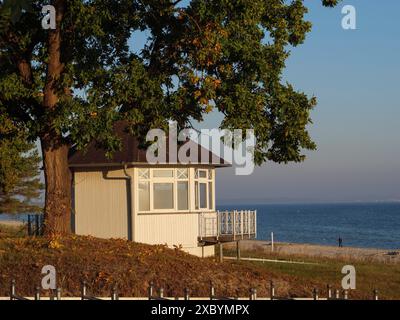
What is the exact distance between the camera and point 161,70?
73.9 feet

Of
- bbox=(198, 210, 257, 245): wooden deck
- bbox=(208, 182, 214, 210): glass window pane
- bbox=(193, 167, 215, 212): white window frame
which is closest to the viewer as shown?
bbox=(198, 210, 257, 245): wooden deck

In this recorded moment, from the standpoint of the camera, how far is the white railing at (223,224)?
3072 cm

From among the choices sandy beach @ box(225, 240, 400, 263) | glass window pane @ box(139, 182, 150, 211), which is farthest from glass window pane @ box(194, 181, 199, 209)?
sandy beach @ box(225, 240, 400, 263)

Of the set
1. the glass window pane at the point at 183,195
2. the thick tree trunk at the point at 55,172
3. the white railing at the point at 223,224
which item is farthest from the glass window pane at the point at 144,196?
the thick tree trunk at the point at 55,172

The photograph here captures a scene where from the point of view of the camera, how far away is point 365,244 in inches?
3777

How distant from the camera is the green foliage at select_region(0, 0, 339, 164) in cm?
2059

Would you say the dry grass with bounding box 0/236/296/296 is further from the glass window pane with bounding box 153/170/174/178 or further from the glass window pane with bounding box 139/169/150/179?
the glass window pane with bounding box 153/170/174/178

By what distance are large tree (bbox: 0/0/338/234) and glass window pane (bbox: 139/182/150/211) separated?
6.45m

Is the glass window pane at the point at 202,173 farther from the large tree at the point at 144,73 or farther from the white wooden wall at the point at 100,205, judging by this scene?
the large tree at the point at 144,73

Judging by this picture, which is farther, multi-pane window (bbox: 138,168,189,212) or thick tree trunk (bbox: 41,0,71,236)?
multi-pane window (bbox: 138,168,189,212)

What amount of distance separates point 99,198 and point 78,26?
403 inches

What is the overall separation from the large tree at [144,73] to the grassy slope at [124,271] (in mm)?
2982
